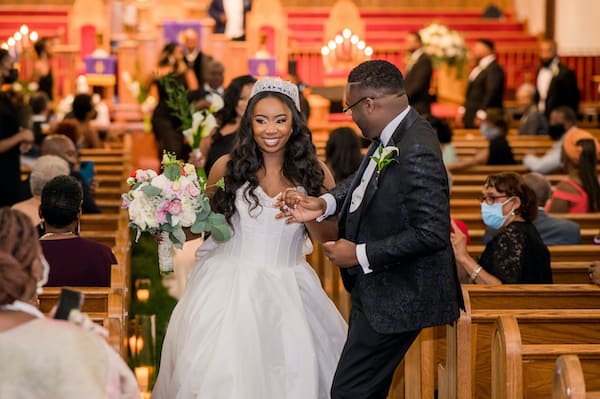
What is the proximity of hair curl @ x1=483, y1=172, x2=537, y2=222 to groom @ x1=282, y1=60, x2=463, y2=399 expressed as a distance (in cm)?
151

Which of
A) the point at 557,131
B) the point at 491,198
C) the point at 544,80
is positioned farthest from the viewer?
the point at 544,80

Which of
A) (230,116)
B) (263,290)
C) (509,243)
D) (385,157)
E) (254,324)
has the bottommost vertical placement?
(254,324)

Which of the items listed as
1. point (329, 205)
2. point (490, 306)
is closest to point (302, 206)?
point (329, 205)

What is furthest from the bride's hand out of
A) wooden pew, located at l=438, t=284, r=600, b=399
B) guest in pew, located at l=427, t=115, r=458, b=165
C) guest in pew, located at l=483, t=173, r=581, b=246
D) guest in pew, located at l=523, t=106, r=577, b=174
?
guest in pew, located at l=523, t=106, r=577, b=174

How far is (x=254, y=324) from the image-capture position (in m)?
5.07

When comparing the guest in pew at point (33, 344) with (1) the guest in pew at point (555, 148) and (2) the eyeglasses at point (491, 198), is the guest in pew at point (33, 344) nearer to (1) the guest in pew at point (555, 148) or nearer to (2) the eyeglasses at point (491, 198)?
(2) the eyeglasses at point (491, 198)

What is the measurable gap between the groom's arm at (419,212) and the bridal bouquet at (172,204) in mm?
1052

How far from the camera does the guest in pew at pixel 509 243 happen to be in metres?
5.54

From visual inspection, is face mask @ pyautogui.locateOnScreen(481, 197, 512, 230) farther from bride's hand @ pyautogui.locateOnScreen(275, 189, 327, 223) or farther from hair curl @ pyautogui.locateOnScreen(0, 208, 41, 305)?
hair curl @ pyautogui.locateOnScreen(0, 208, 41, 305)

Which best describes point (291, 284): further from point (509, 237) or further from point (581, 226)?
point (581, 226)

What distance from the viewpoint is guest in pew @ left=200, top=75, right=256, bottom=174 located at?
721 centimetres

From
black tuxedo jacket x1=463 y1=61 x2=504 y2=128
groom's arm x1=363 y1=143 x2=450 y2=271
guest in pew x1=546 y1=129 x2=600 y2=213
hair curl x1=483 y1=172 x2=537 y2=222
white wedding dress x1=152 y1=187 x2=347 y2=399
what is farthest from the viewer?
black tuxedo jacket x1=463 y1=61 x2=504 y2=128

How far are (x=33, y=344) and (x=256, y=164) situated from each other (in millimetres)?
2431

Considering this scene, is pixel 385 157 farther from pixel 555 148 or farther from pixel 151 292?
pixel 555 148
